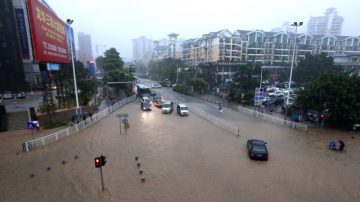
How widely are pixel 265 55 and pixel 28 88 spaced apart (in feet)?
238

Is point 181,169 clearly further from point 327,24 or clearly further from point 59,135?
point 327,24

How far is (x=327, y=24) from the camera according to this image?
16775 cm

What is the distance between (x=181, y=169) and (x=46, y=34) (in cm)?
1735

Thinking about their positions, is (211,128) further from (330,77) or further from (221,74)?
(221,74)

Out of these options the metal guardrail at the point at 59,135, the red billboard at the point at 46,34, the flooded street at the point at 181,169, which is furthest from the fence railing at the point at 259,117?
the red billboard at the point at 46,34

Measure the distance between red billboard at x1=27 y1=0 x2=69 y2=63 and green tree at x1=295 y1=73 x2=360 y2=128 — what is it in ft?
88.4

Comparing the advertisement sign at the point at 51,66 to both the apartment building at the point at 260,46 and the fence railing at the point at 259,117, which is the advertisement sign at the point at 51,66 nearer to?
the fence railing at the point at 259,117

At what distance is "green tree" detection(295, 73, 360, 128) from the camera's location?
1967cm

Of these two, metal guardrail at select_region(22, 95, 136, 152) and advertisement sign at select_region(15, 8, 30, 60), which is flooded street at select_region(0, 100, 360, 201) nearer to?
metal guardrail at select_region(22, 95, 136, 152)

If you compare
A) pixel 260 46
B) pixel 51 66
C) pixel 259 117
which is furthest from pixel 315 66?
pixel 51 66

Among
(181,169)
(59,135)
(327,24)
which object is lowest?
(181,169)

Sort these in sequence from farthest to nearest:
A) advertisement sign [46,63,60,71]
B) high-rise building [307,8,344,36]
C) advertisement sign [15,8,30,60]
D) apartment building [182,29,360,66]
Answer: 1. high-rise building [307,8,344,36]
2. apartment building [182,29,360,66]
3. advertisement sign [15,8,30,60]
4. advertisement sign [46,63,60,71]

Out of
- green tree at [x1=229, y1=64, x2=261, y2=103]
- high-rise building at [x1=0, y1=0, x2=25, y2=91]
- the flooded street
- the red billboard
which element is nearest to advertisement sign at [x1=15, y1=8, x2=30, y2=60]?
high-rise building at [x1=0, y1=0, x2=25, y2=91]

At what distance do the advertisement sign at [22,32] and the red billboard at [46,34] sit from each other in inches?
882
